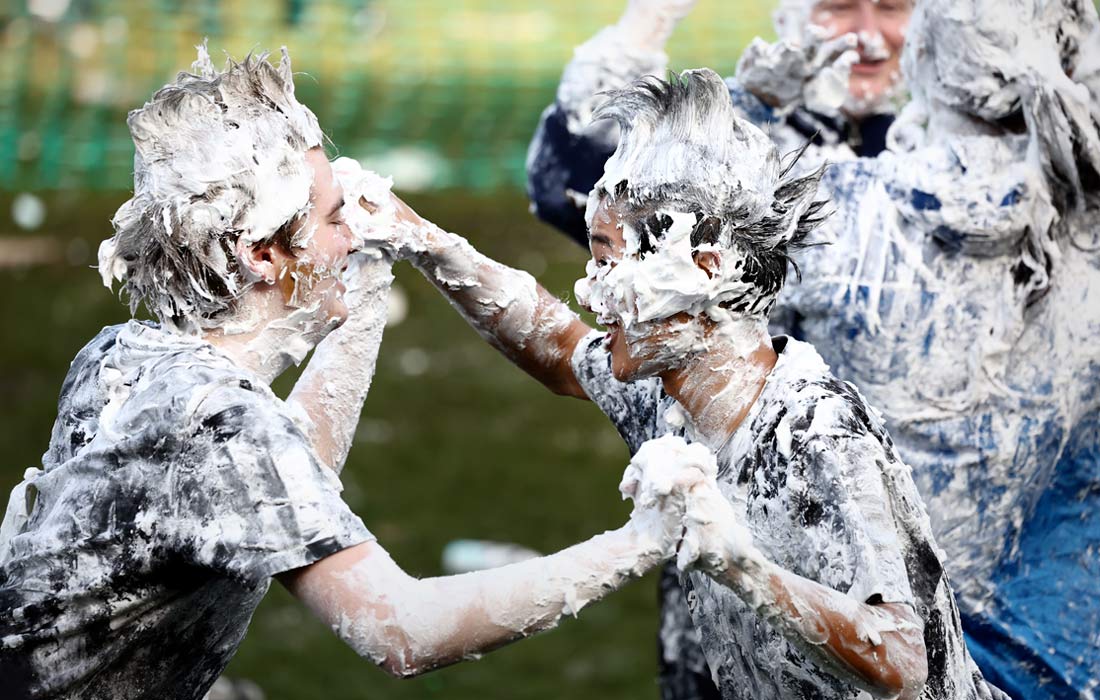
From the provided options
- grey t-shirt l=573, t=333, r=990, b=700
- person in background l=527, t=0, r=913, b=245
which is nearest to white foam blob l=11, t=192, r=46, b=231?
person in background l=527, t=0, r=913, b=245

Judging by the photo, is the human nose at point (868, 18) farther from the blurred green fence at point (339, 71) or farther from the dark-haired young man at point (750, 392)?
the blurred green fence at point (339, 71)

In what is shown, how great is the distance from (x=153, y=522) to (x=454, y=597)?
587 mm

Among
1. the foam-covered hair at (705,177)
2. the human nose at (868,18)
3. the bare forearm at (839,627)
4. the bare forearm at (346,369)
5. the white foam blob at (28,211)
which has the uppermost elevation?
the foam-covered hair at (705,177)

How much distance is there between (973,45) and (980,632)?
4.45 ft

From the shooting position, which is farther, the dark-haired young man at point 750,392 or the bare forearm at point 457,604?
the dark-haired young man at point 750,392

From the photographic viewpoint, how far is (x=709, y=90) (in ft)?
10.1

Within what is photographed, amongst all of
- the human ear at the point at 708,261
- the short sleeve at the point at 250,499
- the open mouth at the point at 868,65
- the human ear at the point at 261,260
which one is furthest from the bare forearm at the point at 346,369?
the open mouth at the point at 868,65

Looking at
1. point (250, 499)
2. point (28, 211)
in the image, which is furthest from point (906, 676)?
point (28, 211)

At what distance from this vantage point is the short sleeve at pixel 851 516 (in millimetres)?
2740

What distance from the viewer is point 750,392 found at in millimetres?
3090

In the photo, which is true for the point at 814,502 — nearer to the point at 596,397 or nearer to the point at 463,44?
the point at 596,397

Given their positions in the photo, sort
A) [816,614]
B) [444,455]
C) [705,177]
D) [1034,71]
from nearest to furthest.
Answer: [816,614]
[705,177]
[1034,71]
[444,455]

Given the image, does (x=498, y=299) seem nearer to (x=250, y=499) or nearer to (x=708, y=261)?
(x=708, y=261)

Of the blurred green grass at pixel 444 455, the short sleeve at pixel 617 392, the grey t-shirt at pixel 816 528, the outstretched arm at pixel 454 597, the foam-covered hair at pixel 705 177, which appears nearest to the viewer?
the outstretched arm at pixel 454 597
